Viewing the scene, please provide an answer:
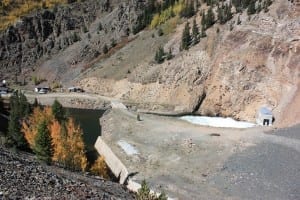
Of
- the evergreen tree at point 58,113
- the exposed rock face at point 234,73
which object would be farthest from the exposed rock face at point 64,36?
the evergreen tree at point 58,113

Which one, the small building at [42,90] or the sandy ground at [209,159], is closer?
the sandy ground at [209,159]

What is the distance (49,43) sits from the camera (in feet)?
436

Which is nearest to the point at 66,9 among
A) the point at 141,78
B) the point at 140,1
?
the point at 140,1

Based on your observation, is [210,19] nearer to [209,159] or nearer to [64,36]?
[64,36]

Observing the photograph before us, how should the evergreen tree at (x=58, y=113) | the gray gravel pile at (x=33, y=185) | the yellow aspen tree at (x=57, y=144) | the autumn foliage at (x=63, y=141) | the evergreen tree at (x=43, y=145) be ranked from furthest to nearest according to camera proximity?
the evergreen tree at (x=58, y=113) → the autumn foliage at (x=63, y=141) → the yellow aspen tree at (x=57, y=144) → the evergreen tree at (x=43, y=145) → the gray gravel pile at (x=33, y=185)

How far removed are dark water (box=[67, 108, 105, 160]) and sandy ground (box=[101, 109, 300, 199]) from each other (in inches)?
97.2

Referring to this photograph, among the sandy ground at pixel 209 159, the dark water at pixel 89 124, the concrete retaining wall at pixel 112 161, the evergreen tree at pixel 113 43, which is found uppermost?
the evergreen tree at pixel 113 43

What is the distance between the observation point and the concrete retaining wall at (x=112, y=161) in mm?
57316

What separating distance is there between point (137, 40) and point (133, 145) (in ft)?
180

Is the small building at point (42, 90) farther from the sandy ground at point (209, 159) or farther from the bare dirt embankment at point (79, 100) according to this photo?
the sandy ground at point (209, 159)

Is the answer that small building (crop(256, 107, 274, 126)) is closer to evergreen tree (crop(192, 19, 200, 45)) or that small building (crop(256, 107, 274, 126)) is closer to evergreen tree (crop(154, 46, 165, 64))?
evergreen tree (crop(192, 19, 200, 45))

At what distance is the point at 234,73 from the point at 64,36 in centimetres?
6016

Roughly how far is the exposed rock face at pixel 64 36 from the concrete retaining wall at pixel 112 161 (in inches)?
1982

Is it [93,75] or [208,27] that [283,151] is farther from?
[93,75]
